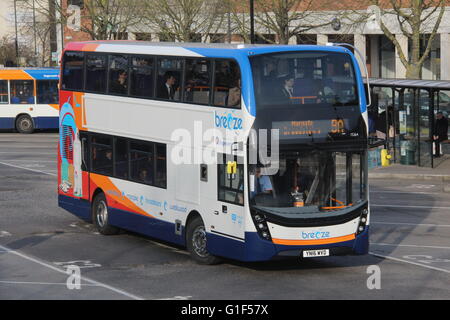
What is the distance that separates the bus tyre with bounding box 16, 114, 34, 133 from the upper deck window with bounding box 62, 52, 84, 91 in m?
25.3

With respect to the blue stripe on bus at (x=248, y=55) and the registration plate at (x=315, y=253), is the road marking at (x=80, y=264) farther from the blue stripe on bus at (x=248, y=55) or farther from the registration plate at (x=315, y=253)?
the blue stripe on bus at (x=248, y=55)

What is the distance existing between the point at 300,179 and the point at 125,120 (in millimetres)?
4859

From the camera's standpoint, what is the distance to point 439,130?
33.8 m

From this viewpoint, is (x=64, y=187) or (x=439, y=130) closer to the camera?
(x=64, y=187)

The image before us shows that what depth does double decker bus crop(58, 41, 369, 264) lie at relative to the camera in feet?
50.6

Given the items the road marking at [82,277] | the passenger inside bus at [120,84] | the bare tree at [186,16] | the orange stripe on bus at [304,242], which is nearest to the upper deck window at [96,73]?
the passenger inside bus at [120,84]

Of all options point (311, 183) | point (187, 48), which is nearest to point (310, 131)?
point (311, 183)

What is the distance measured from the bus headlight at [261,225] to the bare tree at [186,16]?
3435 centimetres

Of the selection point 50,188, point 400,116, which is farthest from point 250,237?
point 400,116

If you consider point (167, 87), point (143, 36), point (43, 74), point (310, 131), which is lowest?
→ point (310, 131)

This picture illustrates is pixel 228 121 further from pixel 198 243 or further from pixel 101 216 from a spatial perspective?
pixel 101 216

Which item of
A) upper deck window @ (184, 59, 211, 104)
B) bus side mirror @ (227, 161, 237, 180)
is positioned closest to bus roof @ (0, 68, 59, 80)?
upper deck window @ (184, 59, 211, 104)

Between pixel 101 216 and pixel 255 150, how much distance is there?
247 inches

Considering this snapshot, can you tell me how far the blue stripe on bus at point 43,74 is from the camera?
46.4m
